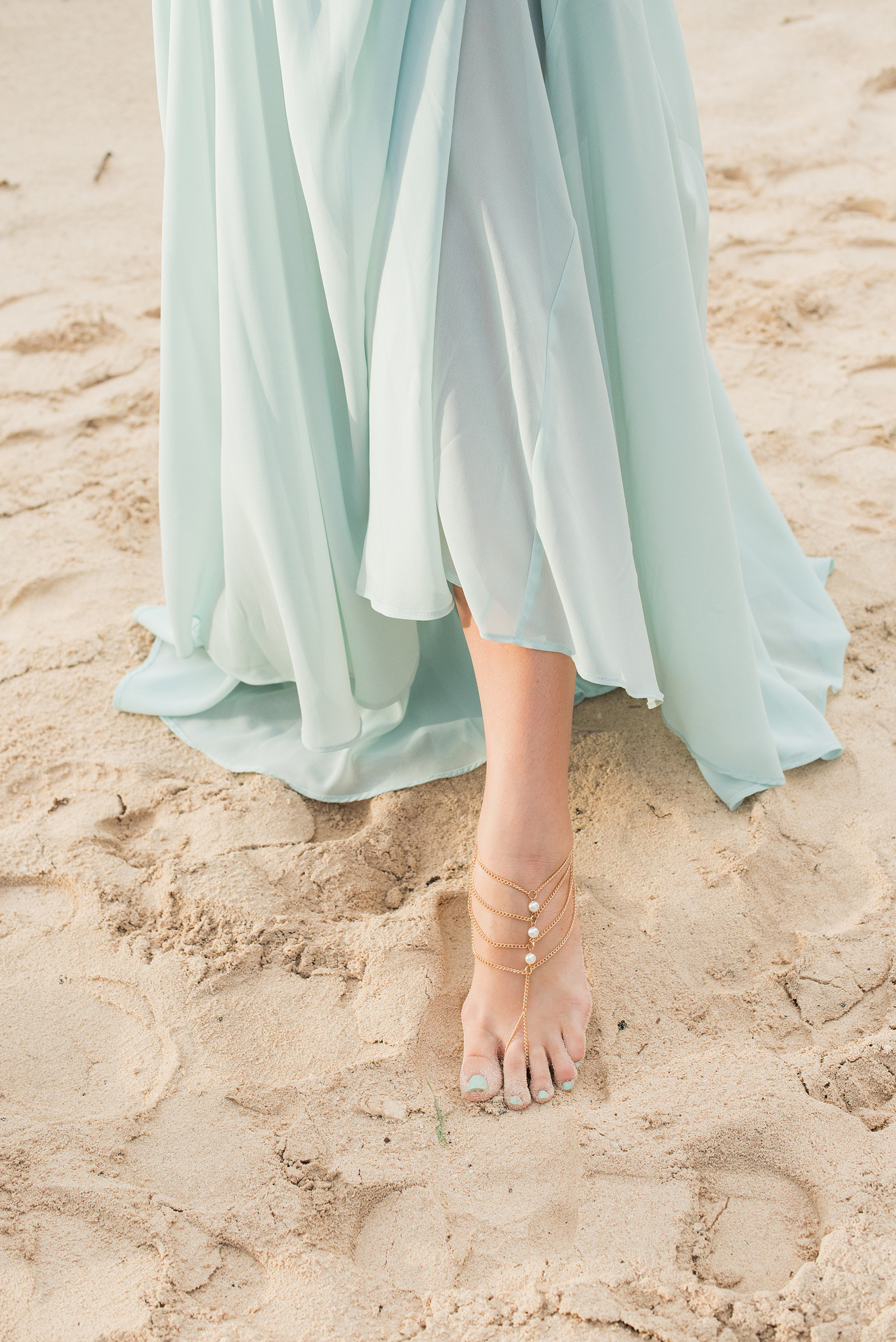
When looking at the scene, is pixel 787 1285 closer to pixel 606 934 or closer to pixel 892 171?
pixel 606 934

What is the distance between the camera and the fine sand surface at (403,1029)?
0.94 m

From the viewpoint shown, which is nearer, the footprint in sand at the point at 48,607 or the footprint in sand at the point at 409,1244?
the footprint in sand at the point at 409,1244

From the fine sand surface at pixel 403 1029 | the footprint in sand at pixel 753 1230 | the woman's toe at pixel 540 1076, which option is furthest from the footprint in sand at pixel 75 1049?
the footprint in sand at pixel 753 1230

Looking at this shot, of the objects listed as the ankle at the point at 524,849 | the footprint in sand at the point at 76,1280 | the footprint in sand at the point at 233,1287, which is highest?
the ankle at the point at 524,849

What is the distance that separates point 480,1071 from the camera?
1116 millimetres

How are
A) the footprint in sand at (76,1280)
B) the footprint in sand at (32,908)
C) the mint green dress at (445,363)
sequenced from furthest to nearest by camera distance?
the footprint in sand at (32,908), the mint green dress at (445,363), the footprint in sand at (76,1280)

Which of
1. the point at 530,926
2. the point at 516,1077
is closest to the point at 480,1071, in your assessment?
the point at 516,1077

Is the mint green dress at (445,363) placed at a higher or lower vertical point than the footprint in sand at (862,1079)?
higher

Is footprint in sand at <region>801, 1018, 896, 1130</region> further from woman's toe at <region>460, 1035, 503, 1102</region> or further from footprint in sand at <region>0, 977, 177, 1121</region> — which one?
footprint in sand at <region>0, 977, 177, 1121</region>

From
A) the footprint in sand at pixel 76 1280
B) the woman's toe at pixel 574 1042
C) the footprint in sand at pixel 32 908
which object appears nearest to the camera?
the footprint in sand at pixel 76 1280

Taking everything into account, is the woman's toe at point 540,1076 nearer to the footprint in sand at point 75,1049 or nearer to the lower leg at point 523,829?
the lower leg at point 523,829

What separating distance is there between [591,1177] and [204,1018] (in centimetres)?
44

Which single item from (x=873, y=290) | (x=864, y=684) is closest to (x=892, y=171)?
(x=873, y=290)

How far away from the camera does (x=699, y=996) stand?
117 cm
